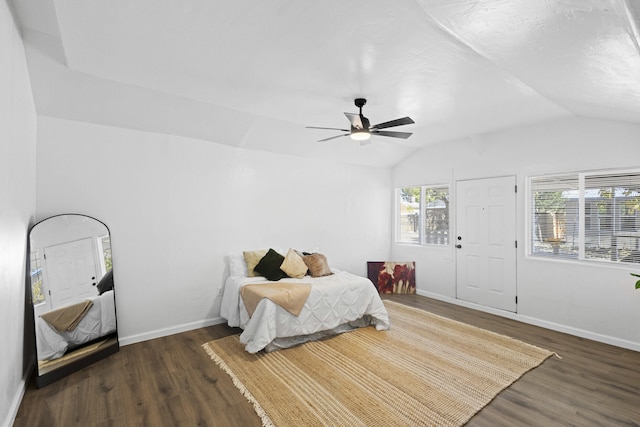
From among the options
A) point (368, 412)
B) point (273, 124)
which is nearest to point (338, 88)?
point (273, 124)

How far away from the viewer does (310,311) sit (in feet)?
11.6

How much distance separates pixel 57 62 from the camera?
104 inches

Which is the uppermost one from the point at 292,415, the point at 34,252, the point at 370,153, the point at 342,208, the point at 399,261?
the point at 370,153

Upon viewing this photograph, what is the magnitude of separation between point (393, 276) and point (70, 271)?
4740 millimetres

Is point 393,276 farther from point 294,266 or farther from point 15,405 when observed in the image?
point 15,405

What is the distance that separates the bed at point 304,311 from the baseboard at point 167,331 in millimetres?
263

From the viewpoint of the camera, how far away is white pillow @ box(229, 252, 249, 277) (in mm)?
4215

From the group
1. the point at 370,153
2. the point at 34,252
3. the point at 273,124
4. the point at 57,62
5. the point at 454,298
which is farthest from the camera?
the point at 370,153

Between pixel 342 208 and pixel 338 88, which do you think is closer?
pixel 338 88

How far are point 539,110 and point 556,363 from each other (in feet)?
9.03

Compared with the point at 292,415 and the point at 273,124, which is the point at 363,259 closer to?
the point at 273,124

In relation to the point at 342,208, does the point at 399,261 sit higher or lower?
lower

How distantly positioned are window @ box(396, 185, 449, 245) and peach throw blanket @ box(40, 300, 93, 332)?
5.10 m

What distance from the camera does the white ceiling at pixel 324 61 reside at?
1794mm
